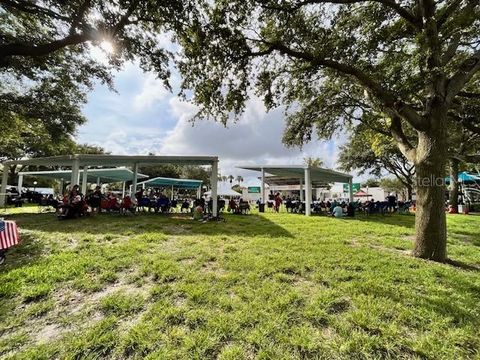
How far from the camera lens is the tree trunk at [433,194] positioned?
608 centimetres

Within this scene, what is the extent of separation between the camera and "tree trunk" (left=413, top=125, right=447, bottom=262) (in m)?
6.08

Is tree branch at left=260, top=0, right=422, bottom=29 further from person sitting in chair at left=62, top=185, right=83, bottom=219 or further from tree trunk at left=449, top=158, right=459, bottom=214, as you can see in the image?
tree trunk at left=449, top=158, right=459, bottom=214

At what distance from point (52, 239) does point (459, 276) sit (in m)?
9.97

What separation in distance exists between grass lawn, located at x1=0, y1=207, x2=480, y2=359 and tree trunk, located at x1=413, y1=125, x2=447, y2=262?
456mm

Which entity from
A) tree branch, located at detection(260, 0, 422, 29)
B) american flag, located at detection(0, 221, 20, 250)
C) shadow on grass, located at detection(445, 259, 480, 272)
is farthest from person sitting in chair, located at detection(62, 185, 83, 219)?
shadow on grass, located at detection(445, 259, 480, 272)

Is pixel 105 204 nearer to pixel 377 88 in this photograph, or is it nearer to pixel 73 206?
pixel 73 206

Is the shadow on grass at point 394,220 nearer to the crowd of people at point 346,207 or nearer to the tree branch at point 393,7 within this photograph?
the crowd of people at point 346,207

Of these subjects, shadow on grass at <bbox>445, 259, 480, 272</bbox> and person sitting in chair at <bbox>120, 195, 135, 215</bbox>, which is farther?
person sitting in chair at <bbox>120, 195, 135, 215</bbox>

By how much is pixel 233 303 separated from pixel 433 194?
5166 millimetres

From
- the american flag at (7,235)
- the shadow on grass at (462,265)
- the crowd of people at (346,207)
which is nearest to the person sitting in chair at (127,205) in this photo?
the american flag at (7,235)

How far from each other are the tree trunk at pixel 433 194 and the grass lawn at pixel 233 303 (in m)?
0.46

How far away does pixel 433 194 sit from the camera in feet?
19.9

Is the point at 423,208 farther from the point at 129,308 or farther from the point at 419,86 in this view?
the point at 129,308

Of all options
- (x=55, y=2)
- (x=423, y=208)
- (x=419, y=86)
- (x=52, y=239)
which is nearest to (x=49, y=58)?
(x=55, y=2)
